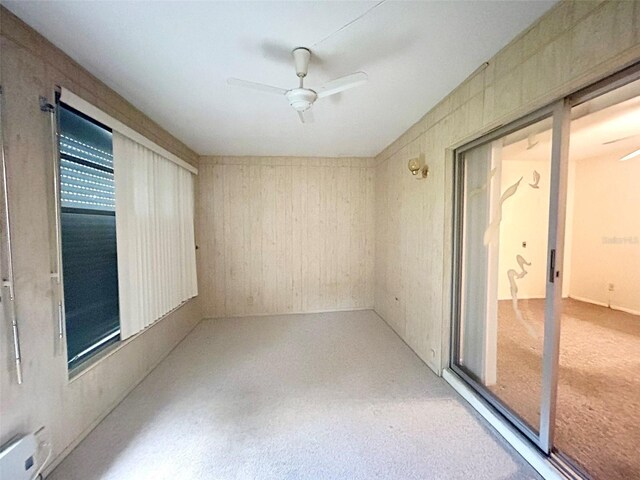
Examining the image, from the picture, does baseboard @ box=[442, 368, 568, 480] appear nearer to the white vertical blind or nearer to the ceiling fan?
the ceiling fan

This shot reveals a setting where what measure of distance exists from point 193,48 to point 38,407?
2171mm

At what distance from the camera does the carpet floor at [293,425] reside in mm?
1513

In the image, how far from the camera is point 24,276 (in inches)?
54.6

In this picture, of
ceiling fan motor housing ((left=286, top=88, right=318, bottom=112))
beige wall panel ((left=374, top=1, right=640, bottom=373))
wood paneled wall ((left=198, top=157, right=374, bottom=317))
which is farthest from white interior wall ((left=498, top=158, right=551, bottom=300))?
wood paneled wall ((left=198, top=157, right=374, bottom=317))

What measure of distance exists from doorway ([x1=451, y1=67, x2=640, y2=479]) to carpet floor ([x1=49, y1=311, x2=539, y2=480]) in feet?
1.19

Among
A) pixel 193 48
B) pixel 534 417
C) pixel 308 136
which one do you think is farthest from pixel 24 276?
pixel 534 417

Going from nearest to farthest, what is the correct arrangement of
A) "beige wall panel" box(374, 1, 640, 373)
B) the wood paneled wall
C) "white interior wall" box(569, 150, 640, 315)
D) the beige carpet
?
"beige wall panel" box(374, 1, 640, 373) → the beige carpet → "white interior wall" box(569, 150, 640, 315) → the wood paneled wall

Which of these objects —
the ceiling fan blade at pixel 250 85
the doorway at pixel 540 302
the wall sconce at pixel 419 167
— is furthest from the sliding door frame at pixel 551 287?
the ceiling fan blade at pixel 250 85

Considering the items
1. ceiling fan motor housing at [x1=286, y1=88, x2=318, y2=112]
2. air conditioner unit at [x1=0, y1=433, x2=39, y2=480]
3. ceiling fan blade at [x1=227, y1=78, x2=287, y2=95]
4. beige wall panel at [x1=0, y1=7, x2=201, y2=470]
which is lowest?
air conditioner unit at [x1=0, y1=433, x2=39, y2=480]

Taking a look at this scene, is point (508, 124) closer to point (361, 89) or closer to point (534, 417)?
point (361, 89)

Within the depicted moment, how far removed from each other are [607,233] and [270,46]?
5553mm

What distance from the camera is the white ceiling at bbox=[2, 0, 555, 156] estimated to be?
4.39ft

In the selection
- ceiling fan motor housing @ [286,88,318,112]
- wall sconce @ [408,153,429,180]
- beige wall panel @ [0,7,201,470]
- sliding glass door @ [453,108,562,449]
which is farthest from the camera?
wall sconce @ [408,153,429,180]

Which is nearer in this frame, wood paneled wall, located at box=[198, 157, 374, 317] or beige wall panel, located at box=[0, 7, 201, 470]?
beige wall panel, located at box=[0, 7, 201, 470]
